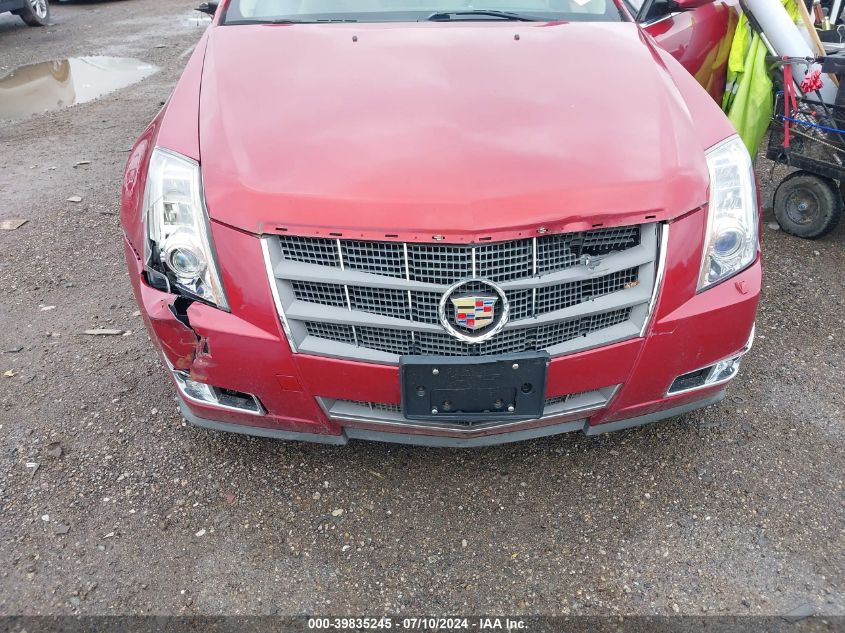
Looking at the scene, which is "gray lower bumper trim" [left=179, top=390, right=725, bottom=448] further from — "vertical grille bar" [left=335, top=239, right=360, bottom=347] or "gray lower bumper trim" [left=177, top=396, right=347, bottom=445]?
"vertical grille bar" [left=335, top=239, right=360, bottom=347]

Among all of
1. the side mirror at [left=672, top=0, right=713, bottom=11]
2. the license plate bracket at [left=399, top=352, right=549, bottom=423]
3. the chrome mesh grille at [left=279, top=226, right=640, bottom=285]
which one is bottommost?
the license plate bracket at [left=399, top=352, right=549, bottom=423]

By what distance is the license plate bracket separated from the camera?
1921mm

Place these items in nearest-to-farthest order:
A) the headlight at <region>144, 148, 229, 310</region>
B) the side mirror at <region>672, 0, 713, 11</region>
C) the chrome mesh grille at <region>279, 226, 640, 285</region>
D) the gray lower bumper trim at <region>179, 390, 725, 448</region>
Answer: the chrome mesh grille at <region>279, 226, 640, 285</region> < the headlight at <region>144, 148, 229, 310</region> < the gray lower bumper trim at <region>179, 390, 725, 448</region> < the side mirror at <region>672, 0, 713, 11</region>

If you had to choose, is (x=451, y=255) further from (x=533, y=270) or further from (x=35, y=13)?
(x=35, y=13)

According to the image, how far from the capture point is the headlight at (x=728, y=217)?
2055 millimetres

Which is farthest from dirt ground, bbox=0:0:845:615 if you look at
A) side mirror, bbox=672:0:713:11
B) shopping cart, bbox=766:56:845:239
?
side mirror, bbox=672:0:713:11

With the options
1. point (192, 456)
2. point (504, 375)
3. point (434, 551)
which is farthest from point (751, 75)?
point (192, 456)

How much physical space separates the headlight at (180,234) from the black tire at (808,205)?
140 inches

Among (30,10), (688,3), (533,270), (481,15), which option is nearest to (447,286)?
(533,270)

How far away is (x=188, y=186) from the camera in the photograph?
2.03 m

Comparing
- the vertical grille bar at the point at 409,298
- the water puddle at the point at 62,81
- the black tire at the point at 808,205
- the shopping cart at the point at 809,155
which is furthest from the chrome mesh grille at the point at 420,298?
the water puddle at the point at 62,81

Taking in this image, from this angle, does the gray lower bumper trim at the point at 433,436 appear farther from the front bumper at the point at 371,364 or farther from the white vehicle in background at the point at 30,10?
the white vehicle in background at the point at 30,10

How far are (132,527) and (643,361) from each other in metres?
1.73

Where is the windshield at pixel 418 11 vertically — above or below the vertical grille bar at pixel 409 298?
above
